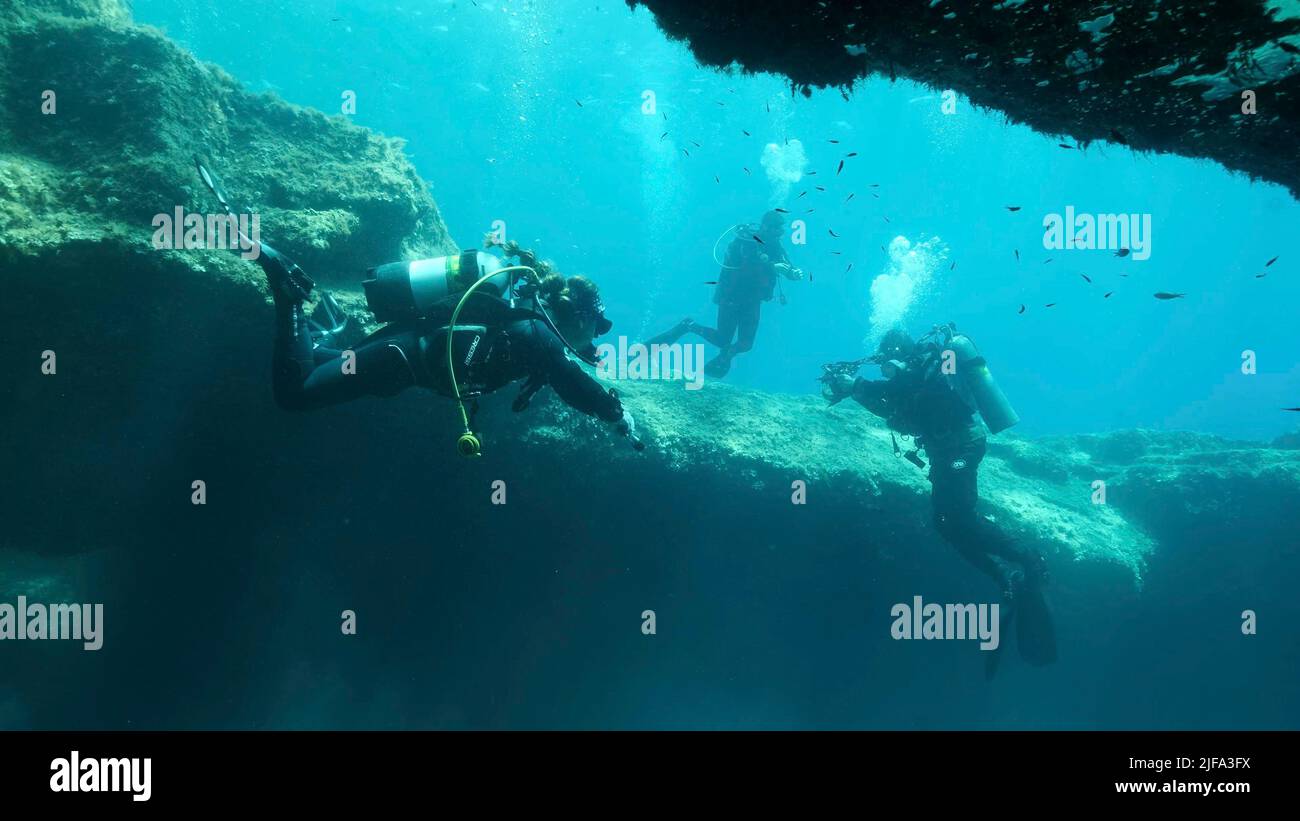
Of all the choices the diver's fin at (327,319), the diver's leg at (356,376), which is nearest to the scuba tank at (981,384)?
the diver's leg at (356,376)

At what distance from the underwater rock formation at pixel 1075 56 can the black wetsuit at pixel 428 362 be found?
8.62 feet

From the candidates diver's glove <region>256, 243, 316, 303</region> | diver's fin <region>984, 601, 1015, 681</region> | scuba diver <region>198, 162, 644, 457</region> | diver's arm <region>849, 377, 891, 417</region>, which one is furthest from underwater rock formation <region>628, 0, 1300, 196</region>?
diver's fin <region>984, 601, 1015, 681</region>

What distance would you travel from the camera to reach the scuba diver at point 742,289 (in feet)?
43.1

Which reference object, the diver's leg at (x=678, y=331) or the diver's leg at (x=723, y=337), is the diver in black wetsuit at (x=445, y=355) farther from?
the diver's leg at (x=723, y=337)

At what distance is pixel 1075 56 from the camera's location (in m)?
2.57

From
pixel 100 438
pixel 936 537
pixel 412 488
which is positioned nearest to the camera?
pixel 100 438

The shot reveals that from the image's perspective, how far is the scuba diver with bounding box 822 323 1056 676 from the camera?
8.16 metres

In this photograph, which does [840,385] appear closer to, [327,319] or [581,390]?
[581,390]

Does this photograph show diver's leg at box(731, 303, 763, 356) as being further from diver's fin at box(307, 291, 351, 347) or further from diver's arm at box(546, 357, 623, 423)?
diver's fin at box(307, 291, 351, 347)

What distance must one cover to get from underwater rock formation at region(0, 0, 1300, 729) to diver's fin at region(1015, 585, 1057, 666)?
1425 millimetres

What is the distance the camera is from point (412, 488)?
7.87 m
